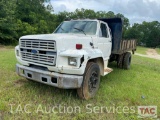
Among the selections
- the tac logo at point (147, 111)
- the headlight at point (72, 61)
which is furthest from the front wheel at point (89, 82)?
the tac logo at point (147, 111)

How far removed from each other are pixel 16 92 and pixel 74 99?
1548 millimetres

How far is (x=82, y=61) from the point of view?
3.36 metres

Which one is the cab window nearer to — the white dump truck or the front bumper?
the white dump truck

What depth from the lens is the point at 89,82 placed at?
3.85 meters

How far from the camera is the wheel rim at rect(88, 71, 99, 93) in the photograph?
155 inches

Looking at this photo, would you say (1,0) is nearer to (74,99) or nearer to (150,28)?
(74,99)

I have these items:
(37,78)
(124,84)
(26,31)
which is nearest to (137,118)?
(124,84)

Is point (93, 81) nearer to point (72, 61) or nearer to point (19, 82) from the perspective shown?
point (72, 61)

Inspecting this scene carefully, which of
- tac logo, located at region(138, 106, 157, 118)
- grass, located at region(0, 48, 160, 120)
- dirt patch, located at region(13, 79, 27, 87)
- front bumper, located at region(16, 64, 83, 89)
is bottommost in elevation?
tac logo, located at region(138, 106, 157, 118)

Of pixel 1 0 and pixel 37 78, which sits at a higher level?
pixel 1 0

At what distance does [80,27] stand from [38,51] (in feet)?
6.00

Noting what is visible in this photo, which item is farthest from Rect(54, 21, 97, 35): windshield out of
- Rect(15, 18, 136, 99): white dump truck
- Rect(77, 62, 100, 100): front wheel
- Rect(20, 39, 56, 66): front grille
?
Rect(20, 39, 56, 66): front grille

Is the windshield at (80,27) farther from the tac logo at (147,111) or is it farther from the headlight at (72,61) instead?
the tac logo at (147,111)

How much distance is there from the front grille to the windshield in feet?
5.10
